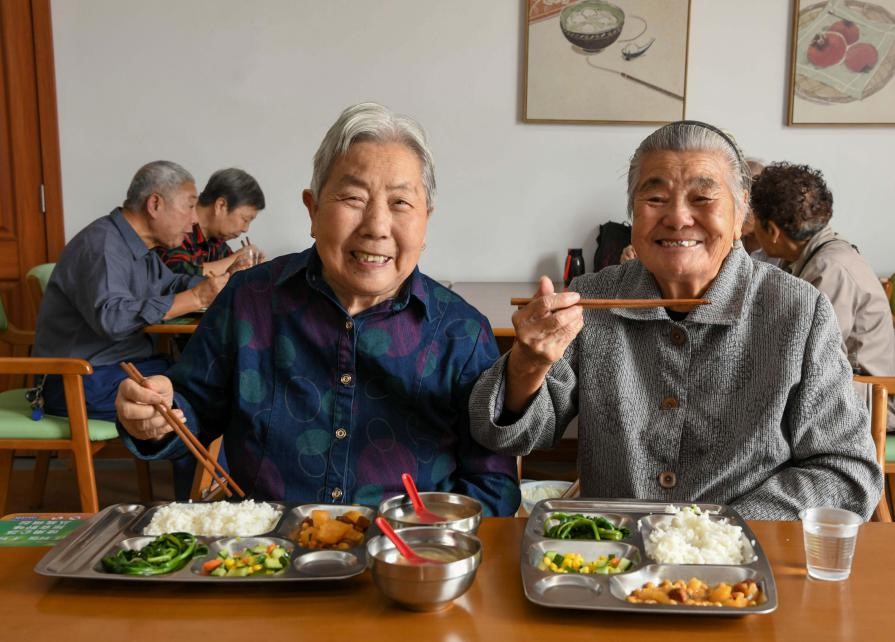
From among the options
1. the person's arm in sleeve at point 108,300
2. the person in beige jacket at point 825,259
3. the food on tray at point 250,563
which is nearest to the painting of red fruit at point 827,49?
the person in beige jacket at point 825,259

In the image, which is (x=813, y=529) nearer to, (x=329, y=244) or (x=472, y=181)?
(x=329, y=244)

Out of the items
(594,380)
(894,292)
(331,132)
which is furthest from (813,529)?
(894,292)

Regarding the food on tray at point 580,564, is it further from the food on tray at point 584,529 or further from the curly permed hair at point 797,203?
the curly permed hair at point 797,203

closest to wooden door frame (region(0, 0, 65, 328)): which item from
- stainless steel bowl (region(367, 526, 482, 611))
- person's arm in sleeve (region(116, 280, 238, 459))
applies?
person's arm in sleeve (region(116, 280, 238, 459))

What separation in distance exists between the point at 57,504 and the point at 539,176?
2.79 m

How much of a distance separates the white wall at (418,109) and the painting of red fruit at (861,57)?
0.99 ft

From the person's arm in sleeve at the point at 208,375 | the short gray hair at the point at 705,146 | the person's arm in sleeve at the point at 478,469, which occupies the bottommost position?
the person's arm in sleeve at the point at 478,469

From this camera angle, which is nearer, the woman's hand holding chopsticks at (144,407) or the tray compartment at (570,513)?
the tray compartment at (570,513)

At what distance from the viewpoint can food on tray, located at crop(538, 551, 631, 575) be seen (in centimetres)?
116

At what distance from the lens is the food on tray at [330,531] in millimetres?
1242

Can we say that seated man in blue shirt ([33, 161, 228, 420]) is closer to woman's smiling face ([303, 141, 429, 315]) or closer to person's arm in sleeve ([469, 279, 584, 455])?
woman's smiling face ([303, 141, 429, 315])

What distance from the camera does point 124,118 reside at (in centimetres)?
453

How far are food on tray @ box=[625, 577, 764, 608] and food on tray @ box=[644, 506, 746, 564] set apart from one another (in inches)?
2.6

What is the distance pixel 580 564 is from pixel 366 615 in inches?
11.7
